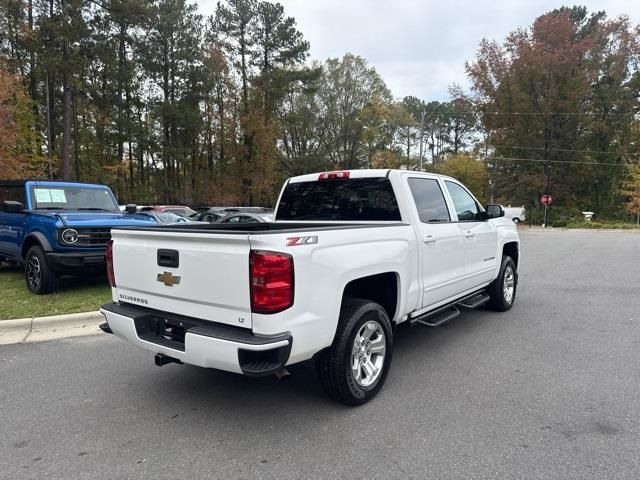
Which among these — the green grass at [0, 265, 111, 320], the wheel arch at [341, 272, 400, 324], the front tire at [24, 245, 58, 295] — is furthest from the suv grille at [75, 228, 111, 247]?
the wheel arch at [341, 272, 400, 324]

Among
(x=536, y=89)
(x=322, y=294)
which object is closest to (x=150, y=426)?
(x=322, y=294)

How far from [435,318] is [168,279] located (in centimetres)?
281

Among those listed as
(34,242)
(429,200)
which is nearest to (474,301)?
(429,200)

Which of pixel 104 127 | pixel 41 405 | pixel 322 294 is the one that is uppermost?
pixel 104 127

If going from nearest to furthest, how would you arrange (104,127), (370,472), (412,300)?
1. (370,472)
2. (412,300)
3. (104,127)

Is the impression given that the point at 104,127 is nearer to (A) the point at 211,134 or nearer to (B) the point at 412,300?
(A) the point at 211,134

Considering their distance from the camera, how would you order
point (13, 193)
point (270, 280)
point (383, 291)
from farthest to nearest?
point (13, 193)
point (383, 291)
point (270, 280)

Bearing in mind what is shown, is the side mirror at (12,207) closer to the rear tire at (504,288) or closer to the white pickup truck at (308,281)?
the white pickup truck at (308,281)

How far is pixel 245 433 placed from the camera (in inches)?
123

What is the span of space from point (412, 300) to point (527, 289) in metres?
5.31

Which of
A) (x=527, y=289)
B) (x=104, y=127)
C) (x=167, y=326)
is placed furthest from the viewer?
(x=104, y=127)

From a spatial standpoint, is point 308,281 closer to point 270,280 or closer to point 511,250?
point 270,280

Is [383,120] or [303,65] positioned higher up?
[303,65]

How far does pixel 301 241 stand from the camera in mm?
2930
